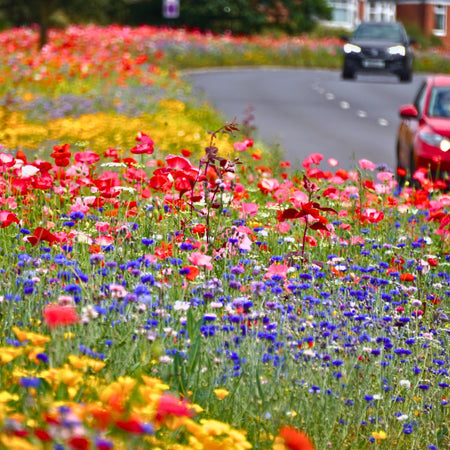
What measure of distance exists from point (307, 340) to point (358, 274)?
170cm

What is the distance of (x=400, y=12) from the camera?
56.9 m

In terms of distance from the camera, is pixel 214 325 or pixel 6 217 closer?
pixel 214 325

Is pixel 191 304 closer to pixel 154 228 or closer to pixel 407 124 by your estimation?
pixel 154 228

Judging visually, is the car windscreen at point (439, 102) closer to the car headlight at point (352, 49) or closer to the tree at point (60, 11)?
the car headlight at point (352, 49)

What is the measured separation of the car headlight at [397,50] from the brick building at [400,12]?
28.9 meters

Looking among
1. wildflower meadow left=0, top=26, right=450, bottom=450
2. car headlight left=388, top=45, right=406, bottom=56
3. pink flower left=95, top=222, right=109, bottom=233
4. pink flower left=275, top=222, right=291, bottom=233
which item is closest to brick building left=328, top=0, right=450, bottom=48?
car headlight left=388, top=45, right=406, bottom=56

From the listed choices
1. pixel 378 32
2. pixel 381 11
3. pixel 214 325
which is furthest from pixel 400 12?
pixel 214 325

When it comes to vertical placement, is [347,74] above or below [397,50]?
below

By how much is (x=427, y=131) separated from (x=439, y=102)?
0.87 m

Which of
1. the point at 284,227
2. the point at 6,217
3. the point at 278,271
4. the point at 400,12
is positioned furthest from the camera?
the point at 400,12

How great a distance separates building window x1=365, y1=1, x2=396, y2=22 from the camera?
56875mm

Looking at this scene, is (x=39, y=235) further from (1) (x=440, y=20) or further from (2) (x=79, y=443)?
(1) (x=440, y=20)

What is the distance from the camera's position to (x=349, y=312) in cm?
378

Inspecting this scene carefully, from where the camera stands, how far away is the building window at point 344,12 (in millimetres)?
56062
